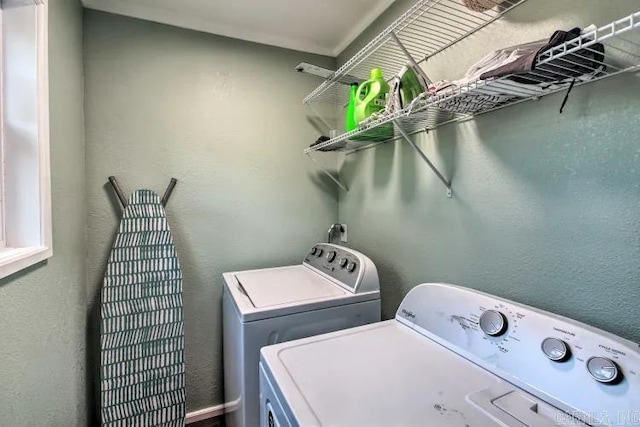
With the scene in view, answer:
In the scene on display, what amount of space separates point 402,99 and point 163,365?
1.84m

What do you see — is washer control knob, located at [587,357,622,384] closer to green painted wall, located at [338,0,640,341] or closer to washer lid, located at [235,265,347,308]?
green painted wall, located at [338,0,640,341]

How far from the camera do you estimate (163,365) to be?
5.51ft

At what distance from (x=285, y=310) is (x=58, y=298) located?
3.01 ft

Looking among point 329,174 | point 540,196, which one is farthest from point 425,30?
point 329,174

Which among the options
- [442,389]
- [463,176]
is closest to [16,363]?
[442,389]

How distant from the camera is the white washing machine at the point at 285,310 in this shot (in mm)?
1230

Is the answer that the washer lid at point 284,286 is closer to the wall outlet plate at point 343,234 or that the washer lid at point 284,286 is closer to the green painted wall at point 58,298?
the wall outlet plate at point 343,234

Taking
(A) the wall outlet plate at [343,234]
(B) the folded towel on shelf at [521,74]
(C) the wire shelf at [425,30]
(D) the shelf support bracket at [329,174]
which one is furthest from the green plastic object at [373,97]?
(A) the wall outlet plate at [343,234]

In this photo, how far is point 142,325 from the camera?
1660 millimetres

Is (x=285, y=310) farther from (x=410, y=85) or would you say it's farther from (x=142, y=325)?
(x=410, y=85)

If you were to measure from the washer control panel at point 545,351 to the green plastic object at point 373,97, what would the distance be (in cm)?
87

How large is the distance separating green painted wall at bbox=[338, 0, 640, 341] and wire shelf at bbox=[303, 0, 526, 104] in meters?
0.05

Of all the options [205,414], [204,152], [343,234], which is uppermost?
[204,152]

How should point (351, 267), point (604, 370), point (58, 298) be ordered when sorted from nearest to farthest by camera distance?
point (604, 370) < point (58, 298) < point (351, 267)
